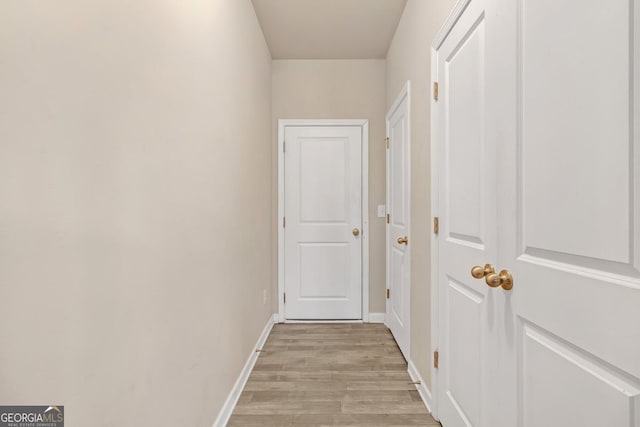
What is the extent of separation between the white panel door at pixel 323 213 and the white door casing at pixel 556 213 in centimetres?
211

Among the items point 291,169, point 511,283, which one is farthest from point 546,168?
point 291,169

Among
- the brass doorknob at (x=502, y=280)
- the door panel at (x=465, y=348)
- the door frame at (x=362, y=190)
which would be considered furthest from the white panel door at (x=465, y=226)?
the door frame at (x=362, y=190)

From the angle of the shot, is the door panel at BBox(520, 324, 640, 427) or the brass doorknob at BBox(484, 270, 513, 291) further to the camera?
the brass doorknob at BBox(484, 270, 513, 291)

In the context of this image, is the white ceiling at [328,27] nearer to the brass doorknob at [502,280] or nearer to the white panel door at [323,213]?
the white panel door at [323,213]

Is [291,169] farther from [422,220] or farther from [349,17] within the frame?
[422,220]

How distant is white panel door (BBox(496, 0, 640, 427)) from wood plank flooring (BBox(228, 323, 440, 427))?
982 mm

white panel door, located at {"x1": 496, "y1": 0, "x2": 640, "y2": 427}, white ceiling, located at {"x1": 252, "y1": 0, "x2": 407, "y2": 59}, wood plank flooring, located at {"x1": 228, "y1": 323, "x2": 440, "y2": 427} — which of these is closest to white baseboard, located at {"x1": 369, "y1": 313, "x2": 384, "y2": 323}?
wood plank flooring, located at {"x1": 228, "y1": 323, "x2": 440, "y2": 427}

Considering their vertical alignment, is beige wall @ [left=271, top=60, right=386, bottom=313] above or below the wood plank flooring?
above

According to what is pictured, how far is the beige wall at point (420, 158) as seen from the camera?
2.00m

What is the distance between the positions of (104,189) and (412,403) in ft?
6.55

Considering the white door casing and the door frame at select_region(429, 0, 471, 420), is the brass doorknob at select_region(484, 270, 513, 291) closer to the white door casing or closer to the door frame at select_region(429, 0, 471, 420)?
the white door casing

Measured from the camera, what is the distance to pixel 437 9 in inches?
73.2

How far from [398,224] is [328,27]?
5.95ft

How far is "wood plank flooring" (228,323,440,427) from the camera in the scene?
1881mm
